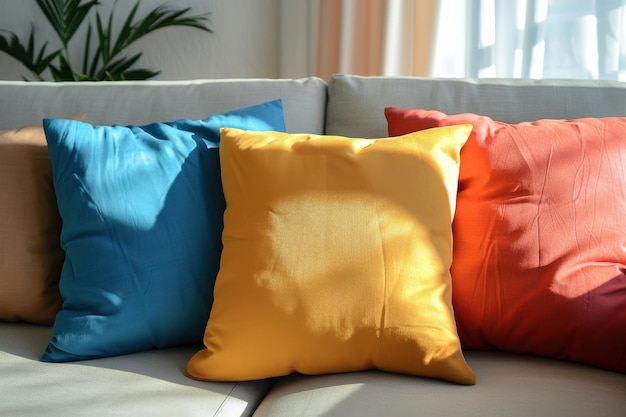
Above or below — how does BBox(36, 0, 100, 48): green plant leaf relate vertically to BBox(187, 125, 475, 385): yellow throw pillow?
above

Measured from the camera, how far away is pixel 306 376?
1234 millimetres

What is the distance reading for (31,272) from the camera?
4.64 ft

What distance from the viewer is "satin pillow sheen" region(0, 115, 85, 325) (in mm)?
1413

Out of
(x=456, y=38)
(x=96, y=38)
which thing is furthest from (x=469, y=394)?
(x=96, y=38)

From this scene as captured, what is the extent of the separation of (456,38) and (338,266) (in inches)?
66.6

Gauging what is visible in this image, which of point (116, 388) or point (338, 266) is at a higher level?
point (338, 266)

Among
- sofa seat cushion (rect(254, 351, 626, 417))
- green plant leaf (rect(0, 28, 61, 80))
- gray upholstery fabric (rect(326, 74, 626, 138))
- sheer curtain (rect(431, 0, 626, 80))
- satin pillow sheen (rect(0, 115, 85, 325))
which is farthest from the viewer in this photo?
green plant leaf (rect(0, 28, 61, 80))

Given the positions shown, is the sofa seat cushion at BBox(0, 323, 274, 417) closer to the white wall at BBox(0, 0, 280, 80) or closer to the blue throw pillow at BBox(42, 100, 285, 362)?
the blue throw pillow at BBox(42, 100, 285, 362)

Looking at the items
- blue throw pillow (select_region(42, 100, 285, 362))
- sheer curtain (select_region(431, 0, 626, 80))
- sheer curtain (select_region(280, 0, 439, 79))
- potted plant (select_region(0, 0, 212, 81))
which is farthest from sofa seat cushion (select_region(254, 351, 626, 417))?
potted plant (select_region(0, 0, 212, 81))

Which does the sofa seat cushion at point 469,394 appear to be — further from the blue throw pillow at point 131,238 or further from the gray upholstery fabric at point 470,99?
the gray upholstery fabric at point 470,99

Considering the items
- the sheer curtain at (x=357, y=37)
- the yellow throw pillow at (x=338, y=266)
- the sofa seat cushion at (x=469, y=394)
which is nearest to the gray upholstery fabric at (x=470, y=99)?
the yellow throw pillow at (x=338, y=266)

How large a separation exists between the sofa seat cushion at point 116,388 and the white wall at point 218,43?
5.99 feet

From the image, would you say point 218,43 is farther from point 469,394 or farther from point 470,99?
point 469,394

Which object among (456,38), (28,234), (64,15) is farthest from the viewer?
(64,15)
